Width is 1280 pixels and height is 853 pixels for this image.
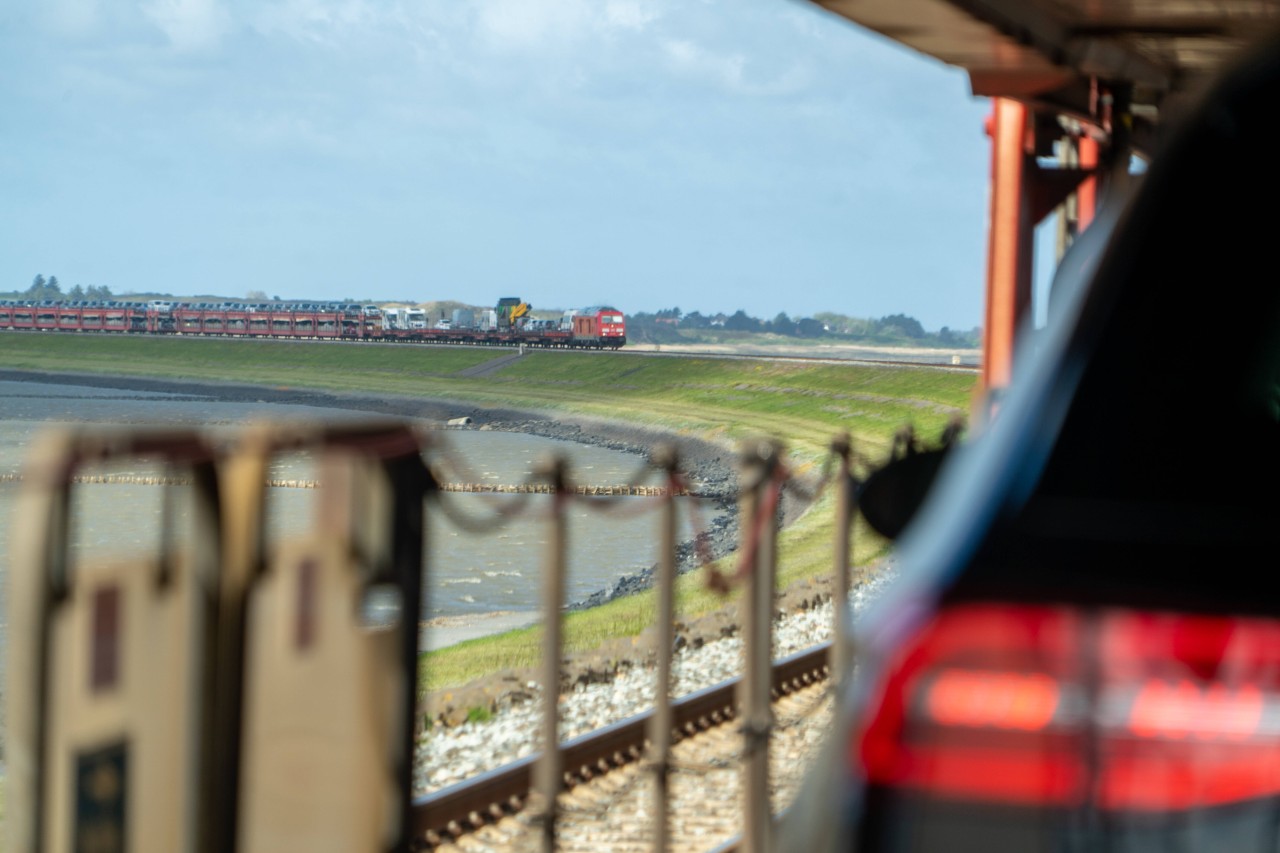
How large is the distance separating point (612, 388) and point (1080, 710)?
80198mm

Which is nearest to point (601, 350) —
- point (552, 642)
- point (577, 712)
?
point (577, 712)

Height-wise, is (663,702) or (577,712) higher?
(663,702)

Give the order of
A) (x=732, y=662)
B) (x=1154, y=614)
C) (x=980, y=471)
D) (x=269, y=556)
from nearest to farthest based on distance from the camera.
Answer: (x=1154, y=614) < (x=980, y=471) < (x=269, y=556) < (x=732, y=662)

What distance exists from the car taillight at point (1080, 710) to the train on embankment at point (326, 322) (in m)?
104

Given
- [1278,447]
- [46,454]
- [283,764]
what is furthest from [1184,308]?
[283,764]

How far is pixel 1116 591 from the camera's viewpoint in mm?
1309

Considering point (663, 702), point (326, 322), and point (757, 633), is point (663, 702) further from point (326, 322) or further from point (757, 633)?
point (326, 322)

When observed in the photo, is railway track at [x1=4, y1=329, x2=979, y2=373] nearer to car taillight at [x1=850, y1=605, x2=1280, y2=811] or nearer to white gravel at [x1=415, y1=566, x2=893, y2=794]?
white gravel at [x1=415, y1=566, x2=893, y2=794]

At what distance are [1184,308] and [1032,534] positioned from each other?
33 cm

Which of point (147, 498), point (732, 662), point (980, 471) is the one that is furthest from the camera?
point (147, 498)

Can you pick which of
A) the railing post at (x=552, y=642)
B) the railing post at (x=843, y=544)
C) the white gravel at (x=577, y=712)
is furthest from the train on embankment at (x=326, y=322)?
the railing post at (x=552, y=642)

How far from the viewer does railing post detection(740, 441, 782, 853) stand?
613cm

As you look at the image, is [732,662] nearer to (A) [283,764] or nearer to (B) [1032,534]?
(A) [283,764]

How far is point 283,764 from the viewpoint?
313 cm
